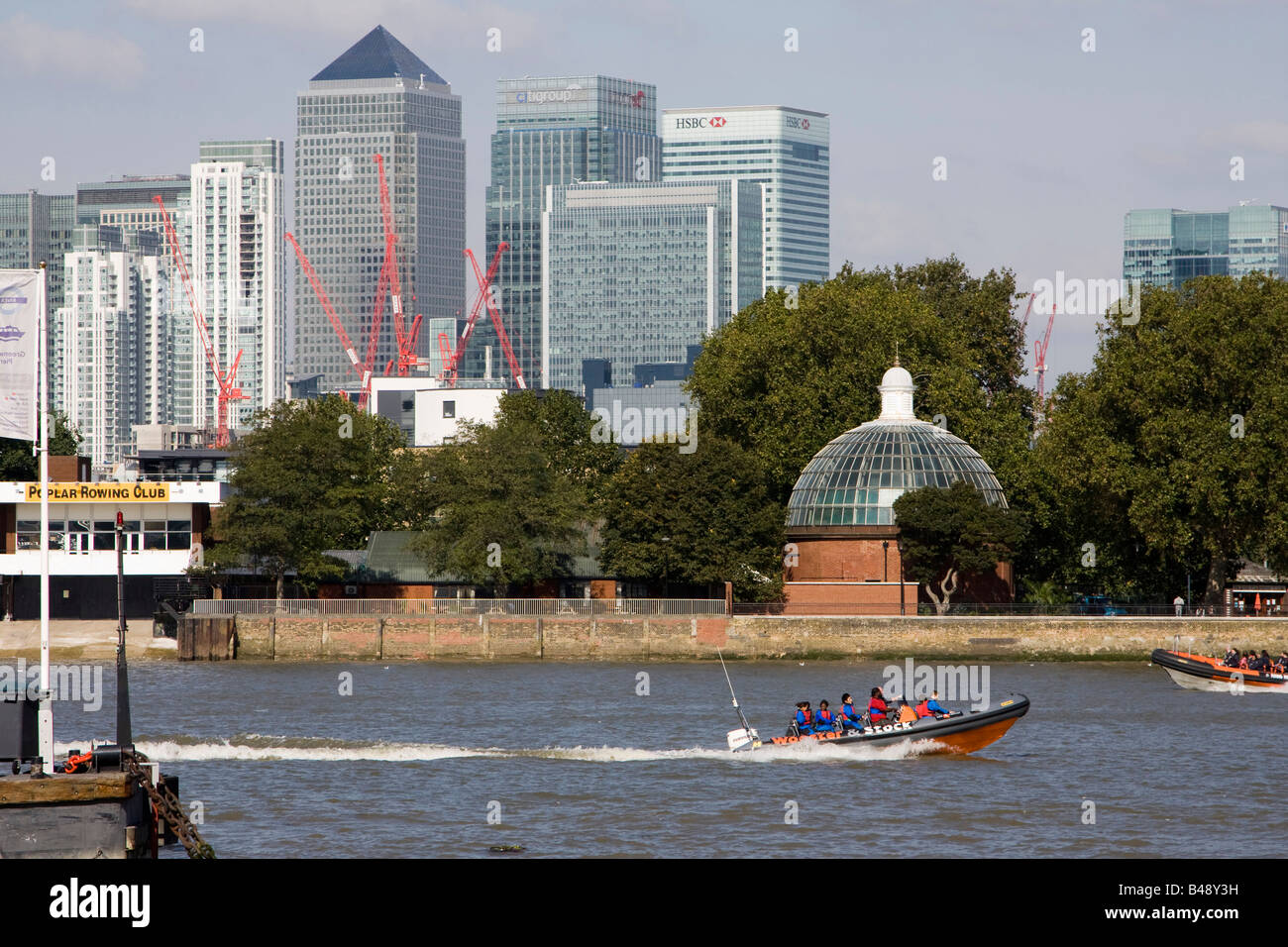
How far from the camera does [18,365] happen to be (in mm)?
27719

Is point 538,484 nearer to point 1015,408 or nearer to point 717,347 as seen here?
point 717,347

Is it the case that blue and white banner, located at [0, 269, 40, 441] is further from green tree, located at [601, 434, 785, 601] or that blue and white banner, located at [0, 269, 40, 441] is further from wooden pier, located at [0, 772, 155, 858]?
green tree, located at [601, 434, 785, 601]

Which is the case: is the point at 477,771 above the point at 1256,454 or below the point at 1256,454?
below

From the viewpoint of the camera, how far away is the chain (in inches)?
1044

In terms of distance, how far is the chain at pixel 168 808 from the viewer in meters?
26.5

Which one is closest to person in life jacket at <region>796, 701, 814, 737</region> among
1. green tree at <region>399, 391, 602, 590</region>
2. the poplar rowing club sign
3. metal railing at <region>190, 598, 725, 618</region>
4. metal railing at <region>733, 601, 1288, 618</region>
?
metal railing at <region>733, 601, 1288, 618</region>

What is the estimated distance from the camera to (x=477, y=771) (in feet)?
136

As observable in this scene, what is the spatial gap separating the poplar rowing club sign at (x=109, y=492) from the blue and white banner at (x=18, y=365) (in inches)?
2441

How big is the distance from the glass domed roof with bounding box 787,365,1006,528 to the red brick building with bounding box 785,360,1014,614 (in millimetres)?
45

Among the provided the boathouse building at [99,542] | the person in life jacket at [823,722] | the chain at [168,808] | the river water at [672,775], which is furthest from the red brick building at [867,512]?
the chain at [168,808]

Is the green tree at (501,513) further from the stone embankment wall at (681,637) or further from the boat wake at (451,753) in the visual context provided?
the boat wake at (451,753)

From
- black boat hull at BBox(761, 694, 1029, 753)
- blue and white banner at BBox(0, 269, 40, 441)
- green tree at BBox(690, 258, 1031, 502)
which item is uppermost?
green tree at BBox(690, 258, 1031, 502)
